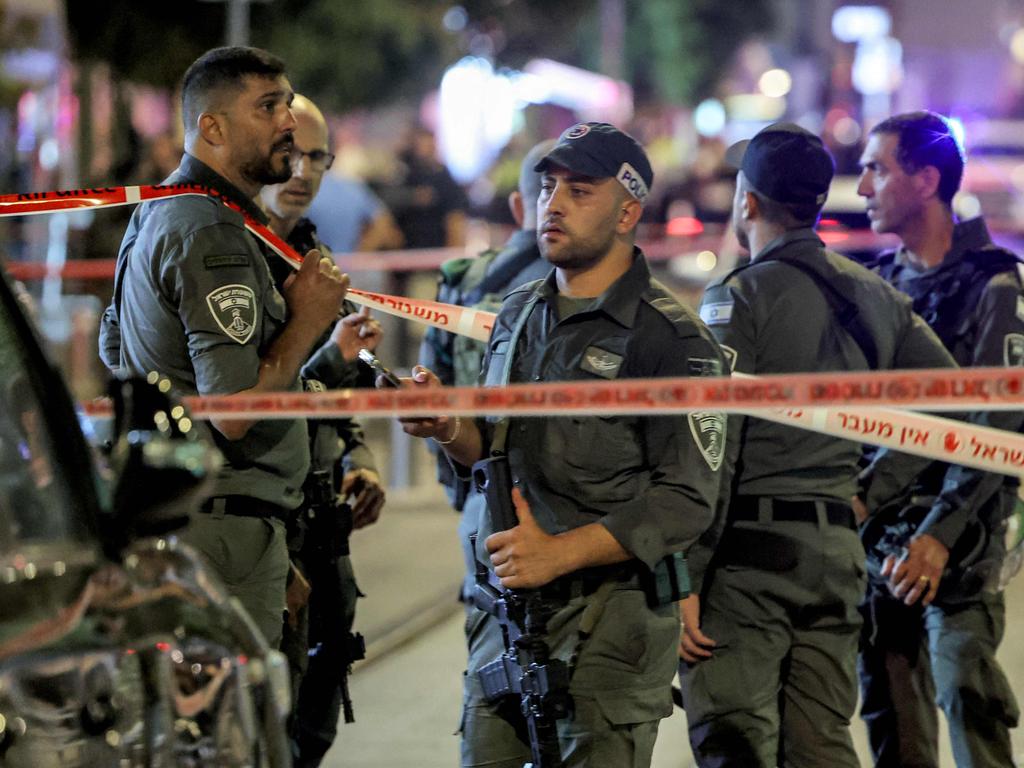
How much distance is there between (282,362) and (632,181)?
100cm

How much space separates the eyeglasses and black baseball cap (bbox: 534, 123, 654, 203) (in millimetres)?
1556

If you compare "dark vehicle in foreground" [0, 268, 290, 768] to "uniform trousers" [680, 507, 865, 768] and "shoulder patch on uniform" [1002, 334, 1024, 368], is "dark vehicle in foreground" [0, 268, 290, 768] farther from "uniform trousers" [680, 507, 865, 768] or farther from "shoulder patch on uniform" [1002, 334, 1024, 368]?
"shoulder patch on uniform" [1002, 334, 1024, 368]

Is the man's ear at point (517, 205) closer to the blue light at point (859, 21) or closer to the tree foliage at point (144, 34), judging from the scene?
the tree foliage at point (144, 34)

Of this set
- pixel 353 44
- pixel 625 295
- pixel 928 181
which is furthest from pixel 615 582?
pixel 353 44

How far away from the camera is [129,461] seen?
9.43ft

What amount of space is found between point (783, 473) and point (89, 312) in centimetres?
1018

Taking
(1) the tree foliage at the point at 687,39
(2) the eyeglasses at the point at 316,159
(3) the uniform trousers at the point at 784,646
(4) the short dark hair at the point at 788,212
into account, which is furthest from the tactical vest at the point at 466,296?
(1) the tree foliage at the point at 687,39

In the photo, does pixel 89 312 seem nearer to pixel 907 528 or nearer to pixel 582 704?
pixel 907 528

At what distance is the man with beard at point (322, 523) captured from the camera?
198 inches

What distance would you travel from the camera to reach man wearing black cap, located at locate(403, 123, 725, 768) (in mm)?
4066

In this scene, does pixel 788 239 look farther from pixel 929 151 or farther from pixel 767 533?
pixel 929 151

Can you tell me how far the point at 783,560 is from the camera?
4867 millimetres

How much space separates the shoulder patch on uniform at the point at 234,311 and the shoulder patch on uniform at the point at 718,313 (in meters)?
1.39

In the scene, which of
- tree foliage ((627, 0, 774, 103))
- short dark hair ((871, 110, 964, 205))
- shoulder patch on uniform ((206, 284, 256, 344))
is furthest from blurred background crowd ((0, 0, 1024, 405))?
tree foliage ((627, 0, 774, 103))
